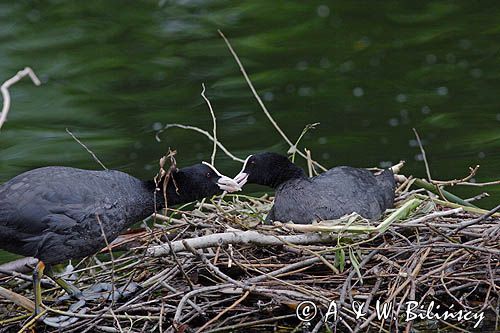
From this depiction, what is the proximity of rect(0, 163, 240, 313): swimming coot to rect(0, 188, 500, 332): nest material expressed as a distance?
0.66 ft

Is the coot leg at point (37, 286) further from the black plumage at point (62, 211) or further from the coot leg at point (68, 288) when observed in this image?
the coot leg at point (68, 288)

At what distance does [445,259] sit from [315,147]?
3510mm

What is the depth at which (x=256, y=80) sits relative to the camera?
10.9 meters

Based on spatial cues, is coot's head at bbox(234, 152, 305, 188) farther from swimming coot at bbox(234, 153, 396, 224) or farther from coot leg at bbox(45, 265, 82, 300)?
coot leg at bbox(45, 265, 82, 300)

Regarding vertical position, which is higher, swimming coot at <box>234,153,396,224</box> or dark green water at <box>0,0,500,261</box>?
swimming coot at <box>234,153,396,224</box>

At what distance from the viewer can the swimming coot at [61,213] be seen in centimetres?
550

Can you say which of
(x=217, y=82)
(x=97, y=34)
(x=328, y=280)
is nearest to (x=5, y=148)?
(x=217, y=82)

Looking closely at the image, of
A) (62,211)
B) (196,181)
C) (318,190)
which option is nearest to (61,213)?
(62,211)

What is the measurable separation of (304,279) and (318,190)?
636 millimetres

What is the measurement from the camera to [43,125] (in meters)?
9.93

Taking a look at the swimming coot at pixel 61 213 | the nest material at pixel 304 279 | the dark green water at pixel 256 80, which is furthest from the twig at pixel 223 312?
the dark green water at pixel 256 80

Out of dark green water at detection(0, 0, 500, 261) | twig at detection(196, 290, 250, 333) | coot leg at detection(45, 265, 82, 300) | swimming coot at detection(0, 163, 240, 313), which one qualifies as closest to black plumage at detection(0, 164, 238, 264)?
swimming coot at detection(0, 163, 240, 313)

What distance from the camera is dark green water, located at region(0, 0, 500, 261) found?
359 inches

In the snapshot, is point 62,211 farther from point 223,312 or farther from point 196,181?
point 223,312
